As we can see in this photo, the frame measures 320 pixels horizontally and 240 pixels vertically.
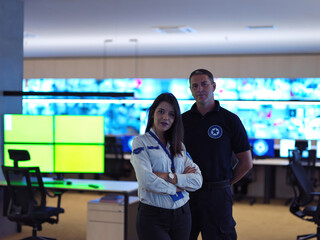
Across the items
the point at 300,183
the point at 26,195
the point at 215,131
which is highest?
the point at 215,131

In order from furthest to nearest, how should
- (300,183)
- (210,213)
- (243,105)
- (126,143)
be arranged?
(243,105)
(126,143)
(300,183)
(210,213)

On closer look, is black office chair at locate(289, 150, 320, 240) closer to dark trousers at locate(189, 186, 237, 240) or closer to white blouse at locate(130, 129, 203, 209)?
dark trousers at locate(189, 186, 237, 240)

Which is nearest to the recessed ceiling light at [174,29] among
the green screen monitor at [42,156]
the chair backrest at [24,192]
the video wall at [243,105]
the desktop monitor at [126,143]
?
the desktop monitor at [126,143]

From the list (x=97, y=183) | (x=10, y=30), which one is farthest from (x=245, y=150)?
(x=10, y=30)

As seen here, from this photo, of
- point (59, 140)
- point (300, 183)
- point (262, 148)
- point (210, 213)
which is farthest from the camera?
point (262, 148)

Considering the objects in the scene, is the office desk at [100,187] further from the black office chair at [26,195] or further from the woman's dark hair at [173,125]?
the woman's dark hair at [173,125]

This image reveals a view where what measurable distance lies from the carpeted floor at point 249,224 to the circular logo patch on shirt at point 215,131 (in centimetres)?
326

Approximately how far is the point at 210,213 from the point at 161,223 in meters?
0.44

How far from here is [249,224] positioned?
6.73 meters

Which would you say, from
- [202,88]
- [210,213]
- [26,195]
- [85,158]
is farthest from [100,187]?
[202,88]

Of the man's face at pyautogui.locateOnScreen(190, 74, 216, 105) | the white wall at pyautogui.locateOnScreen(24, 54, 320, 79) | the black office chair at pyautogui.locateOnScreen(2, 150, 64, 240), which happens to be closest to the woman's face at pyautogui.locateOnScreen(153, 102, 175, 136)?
the man's face at pyautogui.locateOnScreen(190, 74, 216, 105)

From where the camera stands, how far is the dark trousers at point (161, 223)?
2553 millimetres

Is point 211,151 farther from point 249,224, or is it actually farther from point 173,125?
point 249,224

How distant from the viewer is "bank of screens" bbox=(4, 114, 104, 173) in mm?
5438
